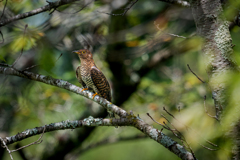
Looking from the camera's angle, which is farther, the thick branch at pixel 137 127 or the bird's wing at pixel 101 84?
the bird's wing at pixel 101 84

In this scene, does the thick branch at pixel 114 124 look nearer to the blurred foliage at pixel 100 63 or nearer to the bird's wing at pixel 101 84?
the blurred foliage at pixel 100 63

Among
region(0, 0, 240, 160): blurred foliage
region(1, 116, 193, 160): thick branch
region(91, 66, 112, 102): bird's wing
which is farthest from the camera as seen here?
region(91, 66, 112, 102): bird's wing

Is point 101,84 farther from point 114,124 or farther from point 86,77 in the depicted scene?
point 114,124

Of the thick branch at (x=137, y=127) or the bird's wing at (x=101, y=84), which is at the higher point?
the thick branch at (x=137, y=127)

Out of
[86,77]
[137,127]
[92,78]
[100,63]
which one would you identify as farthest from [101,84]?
[137,127]

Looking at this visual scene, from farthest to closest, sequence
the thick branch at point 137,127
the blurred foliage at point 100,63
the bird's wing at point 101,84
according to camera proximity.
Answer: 1. the bird's wing at point 101,84
2. the blurred foliage at point 100,63
3. the thick branch at point 137,127

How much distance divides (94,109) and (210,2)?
10.3 ft

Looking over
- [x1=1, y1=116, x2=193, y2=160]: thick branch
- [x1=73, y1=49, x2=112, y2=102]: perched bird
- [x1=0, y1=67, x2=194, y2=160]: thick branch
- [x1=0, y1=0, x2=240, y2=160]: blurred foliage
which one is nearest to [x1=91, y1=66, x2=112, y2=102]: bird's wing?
[x1=73, y1=49, x2=112, y2=102]: perched bird

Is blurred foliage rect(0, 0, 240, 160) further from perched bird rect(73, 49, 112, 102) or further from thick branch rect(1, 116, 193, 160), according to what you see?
thick branch rect(1, 116, 193, 160)

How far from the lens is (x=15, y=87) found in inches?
187

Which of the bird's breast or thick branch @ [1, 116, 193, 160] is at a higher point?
thick branch @ [1, 116, 193, 160]

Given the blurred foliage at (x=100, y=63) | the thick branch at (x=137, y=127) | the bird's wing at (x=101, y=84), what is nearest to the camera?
the thick branch at (x=137, y=127)

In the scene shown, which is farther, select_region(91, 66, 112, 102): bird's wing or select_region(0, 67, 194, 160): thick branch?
select_region(91, 66, 112, 102): bird's wing

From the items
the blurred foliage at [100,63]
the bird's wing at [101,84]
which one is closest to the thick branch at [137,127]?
the blurred foliage at [100,63]
